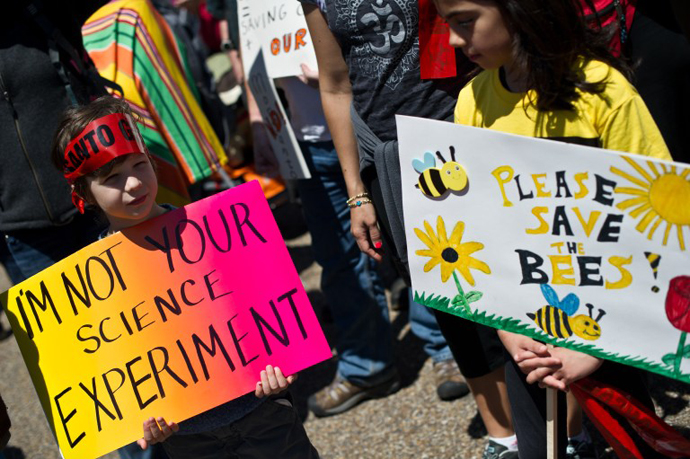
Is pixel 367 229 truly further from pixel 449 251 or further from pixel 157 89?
pixel 157 89

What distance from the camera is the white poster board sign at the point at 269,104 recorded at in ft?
11.4

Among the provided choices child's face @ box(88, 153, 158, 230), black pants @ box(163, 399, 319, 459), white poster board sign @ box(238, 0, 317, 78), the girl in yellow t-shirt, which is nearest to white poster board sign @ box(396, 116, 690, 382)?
the girl in yellow t-shirt

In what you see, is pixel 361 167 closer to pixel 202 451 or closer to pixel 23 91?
pixel 202 451

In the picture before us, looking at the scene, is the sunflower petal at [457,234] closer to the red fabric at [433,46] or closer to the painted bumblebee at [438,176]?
the painted bumblebee at [438,176]

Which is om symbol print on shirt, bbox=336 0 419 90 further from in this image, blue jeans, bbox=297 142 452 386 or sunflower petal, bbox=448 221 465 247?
blue jeans, bbox=297 142 452 386

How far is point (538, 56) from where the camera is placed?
191 cm

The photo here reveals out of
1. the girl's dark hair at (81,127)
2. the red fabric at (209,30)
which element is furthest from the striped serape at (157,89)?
the red fabric at (209,30)

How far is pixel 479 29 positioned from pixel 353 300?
1891 millimetres

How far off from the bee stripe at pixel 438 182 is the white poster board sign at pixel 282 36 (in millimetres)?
1306

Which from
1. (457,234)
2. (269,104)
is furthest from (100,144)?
(269,104)

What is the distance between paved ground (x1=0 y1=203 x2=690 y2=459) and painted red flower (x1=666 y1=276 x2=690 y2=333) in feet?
4.01

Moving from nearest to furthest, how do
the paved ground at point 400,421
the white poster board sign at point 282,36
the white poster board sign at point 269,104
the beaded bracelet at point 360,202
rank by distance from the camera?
the beaded bracelet at point 360,202
the paved ground at point 400,421
the white poster board sign at point 282,36
the white poster board sign at point 269,104

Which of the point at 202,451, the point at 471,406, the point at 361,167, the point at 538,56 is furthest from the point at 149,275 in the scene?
the point at 471,406

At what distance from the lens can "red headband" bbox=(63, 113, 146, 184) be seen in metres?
2.31
